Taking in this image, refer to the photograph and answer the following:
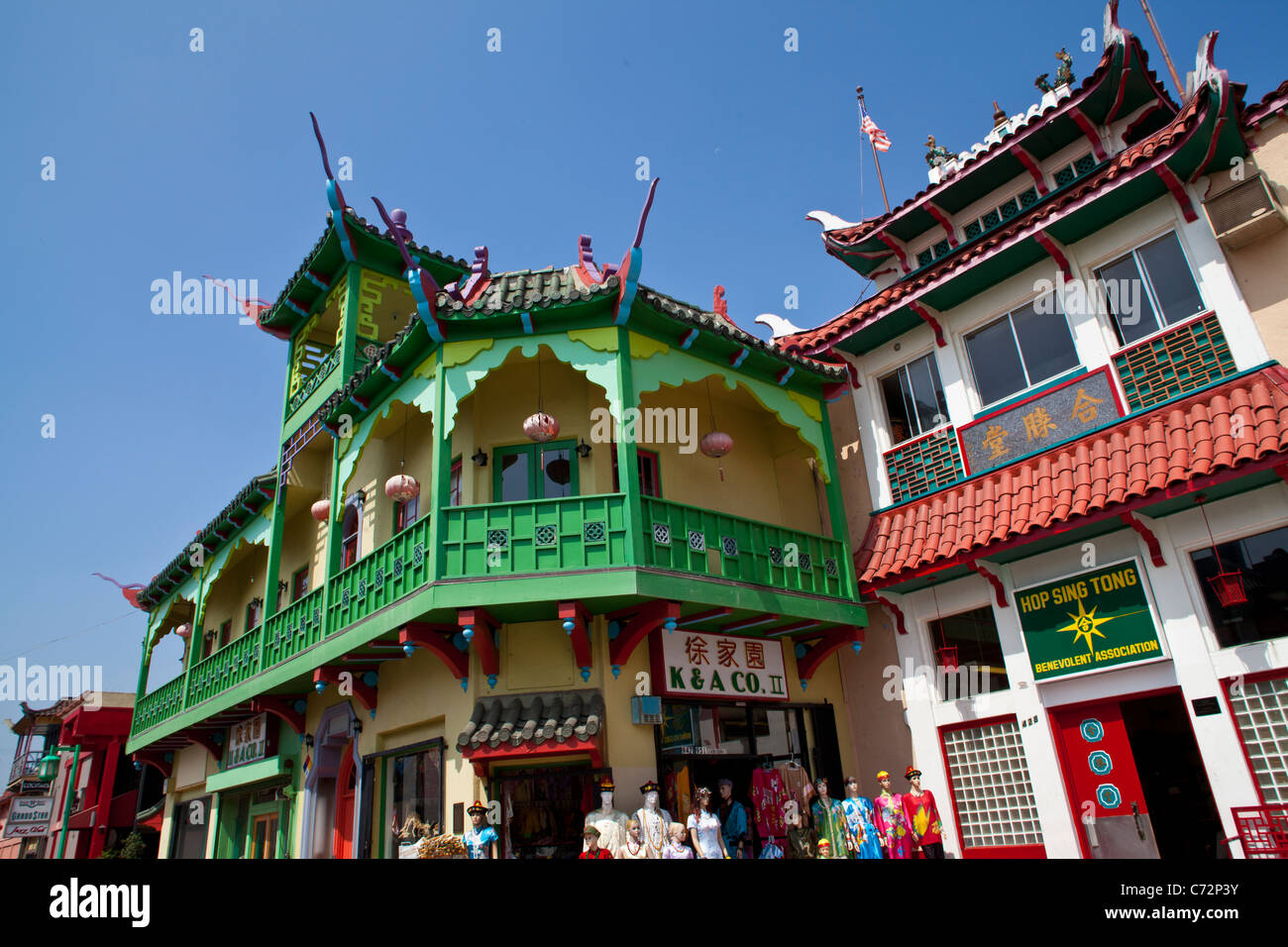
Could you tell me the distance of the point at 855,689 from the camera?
13320 millimetres

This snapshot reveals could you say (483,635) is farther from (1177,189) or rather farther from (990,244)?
(1177,189)

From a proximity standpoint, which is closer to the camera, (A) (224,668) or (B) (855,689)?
(B) (855,689)

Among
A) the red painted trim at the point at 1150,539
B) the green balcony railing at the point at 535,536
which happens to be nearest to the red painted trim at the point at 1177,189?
the red painted trim at the point at 1150,539

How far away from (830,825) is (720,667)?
2585 millimetres

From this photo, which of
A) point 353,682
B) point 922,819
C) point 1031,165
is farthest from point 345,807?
point 1031,165

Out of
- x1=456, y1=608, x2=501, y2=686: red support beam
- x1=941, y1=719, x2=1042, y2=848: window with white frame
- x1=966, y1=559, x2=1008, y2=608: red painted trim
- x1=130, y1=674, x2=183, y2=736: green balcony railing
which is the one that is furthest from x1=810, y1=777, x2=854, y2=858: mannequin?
x1=130, y1=674, x2=183, y2=736: green balcony railing

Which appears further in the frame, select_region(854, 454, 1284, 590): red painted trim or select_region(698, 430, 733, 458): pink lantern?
select_region(698, 430, 733, 458): pink lantern

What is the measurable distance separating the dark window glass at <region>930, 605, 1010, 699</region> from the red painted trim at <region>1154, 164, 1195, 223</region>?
577 centimetres

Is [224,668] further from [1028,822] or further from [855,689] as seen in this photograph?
[1028,822]

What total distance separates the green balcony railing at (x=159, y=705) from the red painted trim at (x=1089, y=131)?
20987 mm

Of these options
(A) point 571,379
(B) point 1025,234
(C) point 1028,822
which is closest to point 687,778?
(C) point 1028,822

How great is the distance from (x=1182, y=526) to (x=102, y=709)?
99.9 feet

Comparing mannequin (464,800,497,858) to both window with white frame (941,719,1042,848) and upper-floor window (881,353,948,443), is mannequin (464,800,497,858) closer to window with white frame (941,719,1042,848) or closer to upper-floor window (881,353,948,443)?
window with white frame (941,719,1042,848)

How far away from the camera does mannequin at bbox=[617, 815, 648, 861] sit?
31.6 ft
